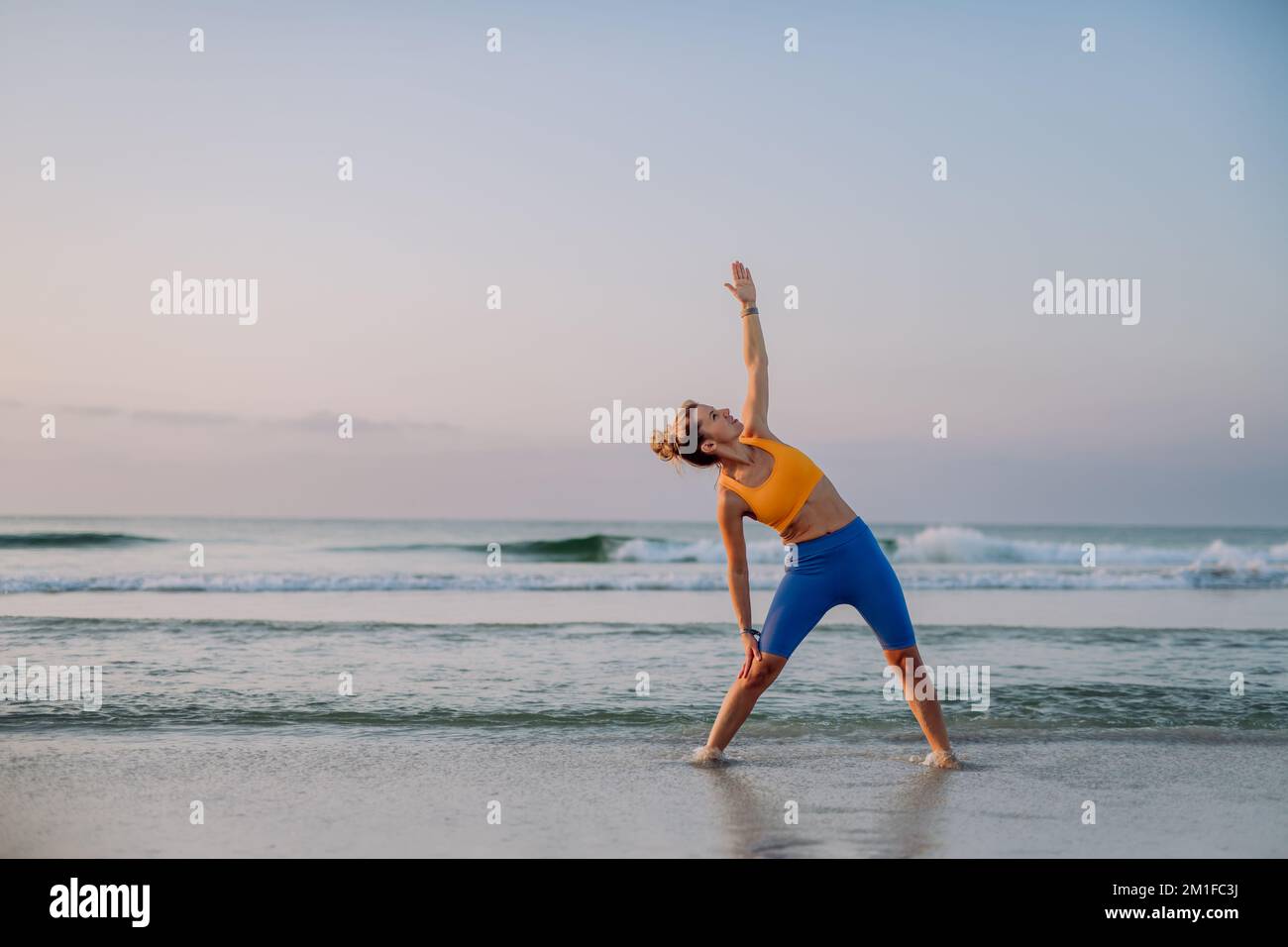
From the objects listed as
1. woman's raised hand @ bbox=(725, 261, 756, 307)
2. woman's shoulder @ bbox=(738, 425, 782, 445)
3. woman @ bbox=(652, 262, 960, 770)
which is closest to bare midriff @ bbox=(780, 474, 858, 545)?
woman @ bbox=(652, 262, 960, 770)

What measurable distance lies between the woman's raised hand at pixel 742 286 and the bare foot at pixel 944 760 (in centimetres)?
250

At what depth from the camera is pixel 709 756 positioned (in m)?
5.56

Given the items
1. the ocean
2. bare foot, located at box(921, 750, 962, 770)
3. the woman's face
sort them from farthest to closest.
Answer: bare foot, located at box(921, 750, 962, 770), the woman's face, the ocean

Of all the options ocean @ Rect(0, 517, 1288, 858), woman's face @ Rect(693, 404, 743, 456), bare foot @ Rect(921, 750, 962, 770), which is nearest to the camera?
ocean @ Rect(0, 517, 1288, 858)

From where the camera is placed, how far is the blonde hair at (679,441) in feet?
17.0

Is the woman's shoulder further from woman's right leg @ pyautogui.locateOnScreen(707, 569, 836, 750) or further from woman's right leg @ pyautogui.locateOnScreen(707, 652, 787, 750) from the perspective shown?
woman's right leg @ pyautogui.locateOnScreen(707, 652, 787, 750)

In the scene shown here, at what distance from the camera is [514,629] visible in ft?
35.9

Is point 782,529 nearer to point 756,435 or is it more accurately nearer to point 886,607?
point 756,435

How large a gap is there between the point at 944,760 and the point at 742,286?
8.64 ft

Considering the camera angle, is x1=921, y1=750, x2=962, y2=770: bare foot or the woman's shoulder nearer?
the woman's shoulder

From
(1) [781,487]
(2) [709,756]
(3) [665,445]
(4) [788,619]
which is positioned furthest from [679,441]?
(2) [709,756]

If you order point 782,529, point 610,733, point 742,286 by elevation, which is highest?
point 742,286

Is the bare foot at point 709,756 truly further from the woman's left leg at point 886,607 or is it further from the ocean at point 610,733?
the woman's left leg at point 886,607

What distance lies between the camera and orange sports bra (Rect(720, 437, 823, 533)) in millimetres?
5184
